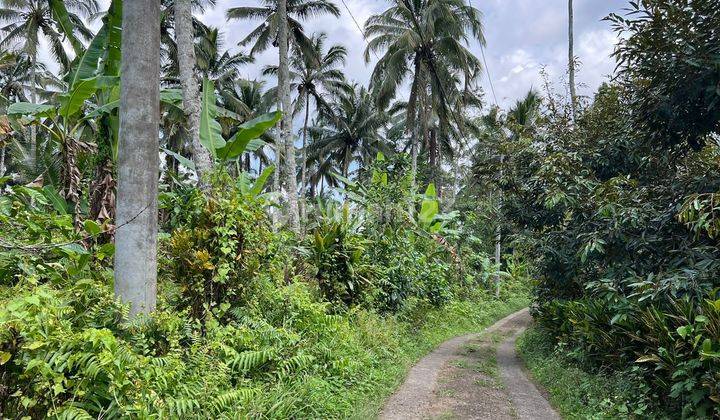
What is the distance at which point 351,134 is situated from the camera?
2938 cm

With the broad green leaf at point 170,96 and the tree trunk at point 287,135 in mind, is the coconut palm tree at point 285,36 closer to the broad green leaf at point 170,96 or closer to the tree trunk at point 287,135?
the tree trunk at point 287,135

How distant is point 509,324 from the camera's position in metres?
15.4

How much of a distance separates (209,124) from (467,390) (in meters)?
5.08

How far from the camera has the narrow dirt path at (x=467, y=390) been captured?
532 centimetres

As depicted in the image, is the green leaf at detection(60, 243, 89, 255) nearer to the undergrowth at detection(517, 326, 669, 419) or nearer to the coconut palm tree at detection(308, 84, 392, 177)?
the undergrowth at detection(517, 326, 669, 419)

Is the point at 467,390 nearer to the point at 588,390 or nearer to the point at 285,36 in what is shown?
the point at 588,390

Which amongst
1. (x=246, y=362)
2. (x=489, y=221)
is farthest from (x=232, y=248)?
(x=489, y=221)

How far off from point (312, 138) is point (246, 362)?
3034 cm

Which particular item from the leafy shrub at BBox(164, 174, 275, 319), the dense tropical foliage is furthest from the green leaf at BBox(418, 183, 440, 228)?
the leafy shrub at BBox(164, 174, 275, 319)

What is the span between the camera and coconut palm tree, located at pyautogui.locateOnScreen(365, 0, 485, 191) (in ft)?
57.3

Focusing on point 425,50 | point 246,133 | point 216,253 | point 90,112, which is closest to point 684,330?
point 216,253

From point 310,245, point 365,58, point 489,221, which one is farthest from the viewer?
point 365,58

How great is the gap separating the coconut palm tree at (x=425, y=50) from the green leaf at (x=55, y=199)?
13.2 meters

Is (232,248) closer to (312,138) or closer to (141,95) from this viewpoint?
(141,95)
